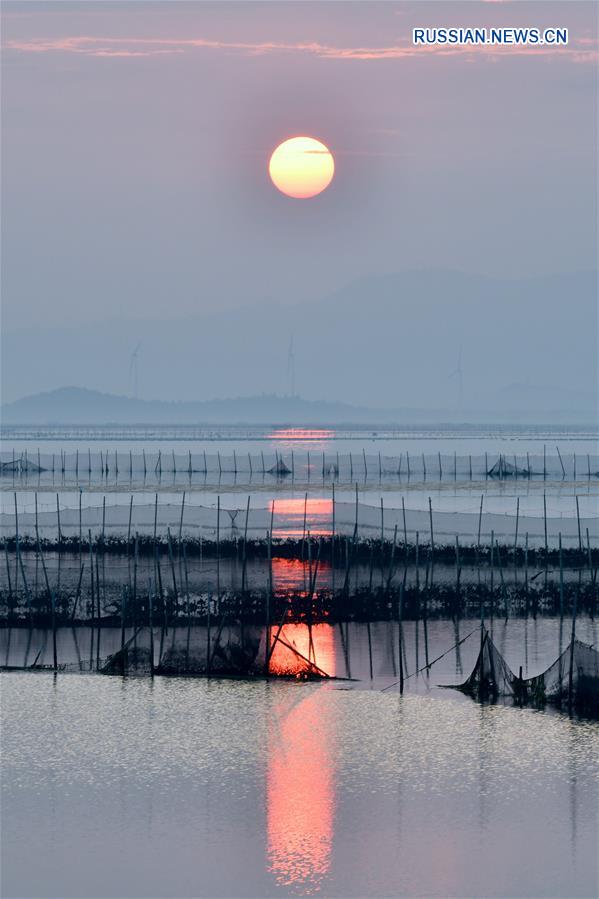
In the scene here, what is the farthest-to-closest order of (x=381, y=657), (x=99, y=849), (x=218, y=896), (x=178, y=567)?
(x=178, y=567)
(x=381, y=657)
(x=99, y=849)
(x=218, y=896)

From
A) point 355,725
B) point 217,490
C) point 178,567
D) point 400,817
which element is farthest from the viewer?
point 217,490

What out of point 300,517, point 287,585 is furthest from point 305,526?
point 287,585

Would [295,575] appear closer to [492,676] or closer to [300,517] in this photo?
[492,676]

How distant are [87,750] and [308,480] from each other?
60197 mm

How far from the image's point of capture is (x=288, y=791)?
18469 mm

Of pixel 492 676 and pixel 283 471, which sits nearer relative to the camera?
pixel 492 676

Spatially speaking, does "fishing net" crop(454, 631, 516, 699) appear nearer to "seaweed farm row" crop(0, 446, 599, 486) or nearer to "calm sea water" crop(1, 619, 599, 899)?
"calm sea water" crop(1, 619, 599, 899)

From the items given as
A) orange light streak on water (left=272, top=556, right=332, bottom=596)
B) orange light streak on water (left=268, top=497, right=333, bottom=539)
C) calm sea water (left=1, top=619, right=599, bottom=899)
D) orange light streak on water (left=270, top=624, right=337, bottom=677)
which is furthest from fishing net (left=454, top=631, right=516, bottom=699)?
orange light streak on water (left=268, top=497, right=333, bottom=539)

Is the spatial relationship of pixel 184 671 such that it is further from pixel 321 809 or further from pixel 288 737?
pixel 321 809

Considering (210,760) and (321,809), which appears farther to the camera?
(210,760)

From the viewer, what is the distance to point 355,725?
2139 centimetres

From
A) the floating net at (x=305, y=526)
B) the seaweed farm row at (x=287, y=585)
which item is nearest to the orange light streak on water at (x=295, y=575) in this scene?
the seaweed farm row at (x=287, y=585)

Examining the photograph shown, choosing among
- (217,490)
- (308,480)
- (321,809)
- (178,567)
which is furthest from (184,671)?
(308,480)

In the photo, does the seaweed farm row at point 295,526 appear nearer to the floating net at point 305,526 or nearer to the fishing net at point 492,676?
the floating net at point 305,526
